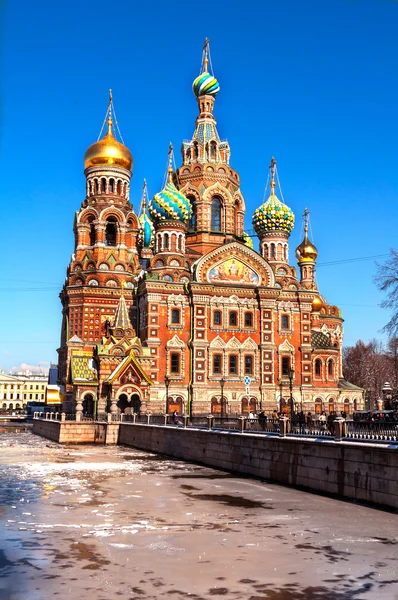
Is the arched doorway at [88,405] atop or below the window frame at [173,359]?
below

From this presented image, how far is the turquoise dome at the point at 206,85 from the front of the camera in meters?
55.2

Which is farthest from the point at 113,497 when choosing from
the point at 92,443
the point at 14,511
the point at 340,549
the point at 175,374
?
the point at 175,374

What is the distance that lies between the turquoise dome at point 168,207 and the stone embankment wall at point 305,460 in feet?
74.2

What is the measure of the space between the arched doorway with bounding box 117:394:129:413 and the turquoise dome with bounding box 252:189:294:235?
17.5 m

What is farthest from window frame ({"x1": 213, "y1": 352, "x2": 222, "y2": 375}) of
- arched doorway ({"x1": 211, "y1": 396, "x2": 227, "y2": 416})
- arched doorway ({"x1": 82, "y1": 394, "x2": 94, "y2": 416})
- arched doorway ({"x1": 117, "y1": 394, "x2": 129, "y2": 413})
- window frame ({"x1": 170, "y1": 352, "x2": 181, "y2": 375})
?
arched doorway ({"x1": 82, "y1": 394, "x2": 94, "y2": 416})

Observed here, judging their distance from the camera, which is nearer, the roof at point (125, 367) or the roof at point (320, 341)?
the roof at point (125, 367)

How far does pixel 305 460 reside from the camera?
1931cm

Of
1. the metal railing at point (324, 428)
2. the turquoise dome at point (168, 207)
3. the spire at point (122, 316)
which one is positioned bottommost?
the metal railing at point (324, 428)

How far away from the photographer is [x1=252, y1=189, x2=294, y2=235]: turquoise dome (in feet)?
171

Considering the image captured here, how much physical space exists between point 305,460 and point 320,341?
32982mm

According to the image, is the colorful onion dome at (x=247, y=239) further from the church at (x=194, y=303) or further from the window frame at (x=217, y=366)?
the window frame at (x=217, y=366)

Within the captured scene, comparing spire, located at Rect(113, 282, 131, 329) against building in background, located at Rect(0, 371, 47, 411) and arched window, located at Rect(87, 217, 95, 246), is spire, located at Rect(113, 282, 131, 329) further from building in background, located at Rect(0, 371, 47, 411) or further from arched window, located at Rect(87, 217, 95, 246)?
building in background, located at Rect(0, 371, 47, 411)

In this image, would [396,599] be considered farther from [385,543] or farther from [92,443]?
[92,443]

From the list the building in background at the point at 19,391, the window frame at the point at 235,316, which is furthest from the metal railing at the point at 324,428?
the building in background at the point at 19,391
